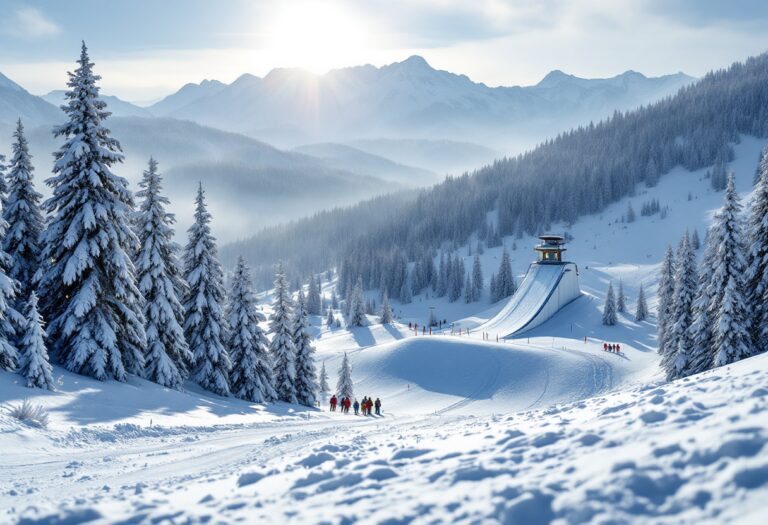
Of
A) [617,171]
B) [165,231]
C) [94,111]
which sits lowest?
[165,231]

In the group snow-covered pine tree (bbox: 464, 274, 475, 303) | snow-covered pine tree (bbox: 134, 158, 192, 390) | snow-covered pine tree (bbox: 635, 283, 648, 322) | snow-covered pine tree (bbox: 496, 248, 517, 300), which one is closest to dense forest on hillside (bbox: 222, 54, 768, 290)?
snow-covered pine tree (bbox: 464, 274, 475, 303)

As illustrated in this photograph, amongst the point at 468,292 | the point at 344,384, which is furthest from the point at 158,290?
the point at 468,292

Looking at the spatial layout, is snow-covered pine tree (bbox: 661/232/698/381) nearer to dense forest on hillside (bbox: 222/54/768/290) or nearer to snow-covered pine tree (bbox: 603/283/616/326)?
snow-covered pine tree (bbox: 603/283/616/326)

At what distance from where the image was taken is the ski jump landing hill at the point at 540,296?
2717 inches

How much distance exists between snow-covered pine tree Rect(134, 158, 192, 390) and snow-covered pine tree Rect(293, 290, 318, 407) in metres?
9.14

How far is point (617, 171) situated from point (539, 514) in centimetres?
15365

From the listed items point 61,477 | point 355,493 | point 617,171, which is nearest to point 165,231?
point 61,477

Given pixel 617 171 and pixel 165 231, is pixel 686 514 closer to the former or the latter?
pixel 165 231

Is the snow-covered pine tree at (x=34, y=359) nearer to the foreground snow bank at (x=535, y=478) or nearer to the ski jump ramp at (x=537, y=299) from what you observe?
the foreground snow bank at (x=535, y=478)

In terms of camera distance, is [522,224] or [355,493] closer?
[355,493]

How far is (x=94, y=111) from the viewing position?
78.8 ft

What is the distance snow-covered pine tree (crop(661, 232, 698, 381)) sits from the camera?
3525cm

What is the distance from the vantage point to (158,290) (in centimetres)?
2811

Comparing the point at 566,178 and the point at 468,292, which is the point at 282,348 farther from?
the point at 566,178
